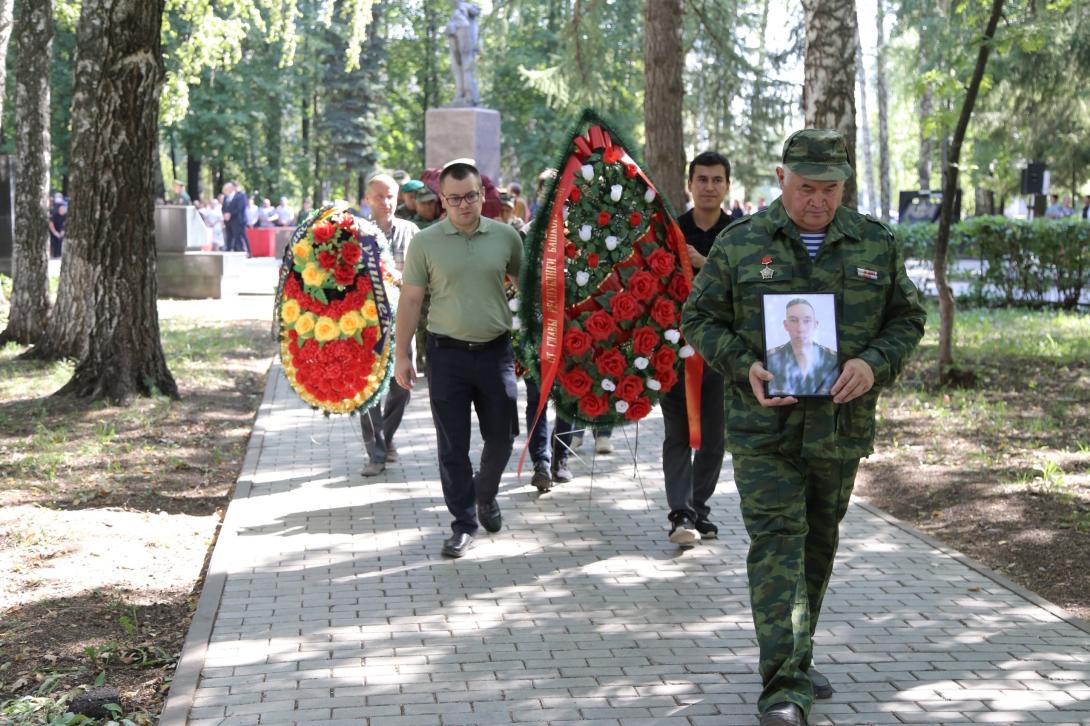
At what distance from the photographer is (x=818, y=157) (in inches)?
194

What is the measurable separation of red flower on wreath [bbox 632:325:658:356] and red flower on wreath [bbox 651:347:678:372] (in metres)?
0.05

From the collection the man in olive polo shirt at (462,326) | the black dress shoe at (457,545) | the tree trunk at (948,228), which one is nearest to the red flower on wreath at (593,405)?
the man in olive polo shirt at (462,326)

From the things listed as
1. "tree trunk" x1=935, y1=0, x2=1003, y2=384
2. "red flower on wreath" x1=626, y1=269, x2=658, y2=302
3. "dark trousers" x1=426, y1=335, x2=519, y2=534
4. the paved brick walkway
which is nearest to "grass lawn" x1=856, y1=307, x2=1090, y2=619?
"tree trunk" x1=935, y1=0, x2=1003, y2=384

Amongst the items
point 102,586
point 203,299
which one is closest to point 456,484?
point 102,586

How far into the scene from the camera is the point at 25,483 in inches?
367

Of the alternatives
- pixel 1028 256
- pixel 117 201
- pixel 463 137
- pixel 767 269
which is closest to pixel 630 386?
pixel 767 269

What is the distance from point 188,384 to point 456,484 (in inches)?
298

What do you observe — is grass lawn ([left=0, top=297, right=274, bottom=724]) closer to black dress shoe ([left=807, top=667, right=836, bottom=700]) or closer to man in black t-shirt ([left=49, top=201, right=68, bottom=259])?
black dress shoe ([left=807, top=667, right=836, bottom=700])

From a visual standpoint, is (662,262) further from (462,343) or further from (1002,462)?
(1002,462)

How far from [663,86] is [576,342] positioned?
8360mm

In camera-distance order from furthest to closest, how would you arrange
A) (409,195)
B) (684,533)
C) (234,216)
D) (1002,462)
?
(234,216) → (409,195) → (1002,462) → (684,533)

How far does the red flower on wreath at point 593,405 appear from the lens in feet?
27.3

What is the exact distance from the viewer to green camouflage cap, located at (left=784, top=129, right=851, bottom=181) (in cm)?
491

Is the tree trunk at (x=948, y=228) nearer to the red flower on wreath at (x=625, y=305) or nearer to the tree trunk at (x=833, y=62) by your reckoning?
the tree trunk at (x=833, y=62)
